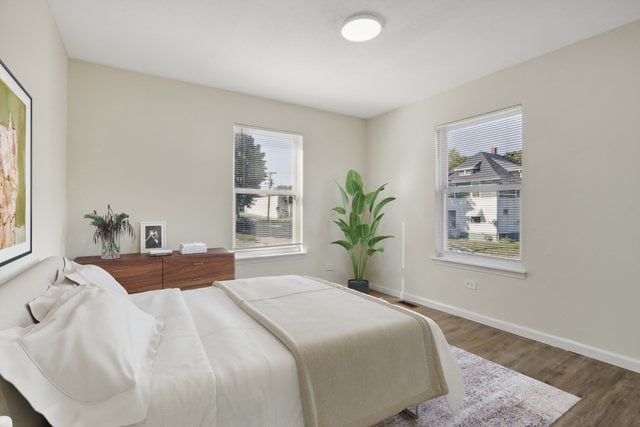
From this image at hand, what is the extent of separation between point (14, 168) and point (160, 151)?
186cm

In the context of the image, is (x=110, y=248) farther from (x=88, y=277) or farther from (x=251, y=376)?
(x=251, y=376)

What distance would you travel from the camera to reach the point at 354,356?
1.43m

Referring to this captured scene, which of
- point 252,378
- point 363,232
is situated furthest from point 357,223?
point 252,378

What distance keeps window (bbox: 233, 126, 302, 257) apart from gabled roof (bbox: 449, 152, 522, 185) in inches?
77.7

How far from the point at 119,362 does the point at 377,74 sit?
3.15 metres

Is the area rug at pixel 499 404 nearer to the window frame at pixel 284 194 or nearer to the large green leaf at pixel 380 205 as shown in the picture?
the large green leaf at pixel 380 205

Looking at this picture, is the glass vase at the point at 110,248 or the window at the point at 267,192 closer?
the glass vase at the point at 110,248

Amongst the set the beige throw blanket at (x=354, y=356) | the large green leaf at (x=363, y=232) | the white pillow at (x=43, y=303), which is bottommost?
the beige throw blanket at (x=354, y=356)

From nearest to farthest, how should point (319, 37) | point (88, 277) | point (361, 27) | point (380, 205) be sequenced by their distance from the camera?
point (88, 277), point (361, 27), point (319, 37), point (380, 205)

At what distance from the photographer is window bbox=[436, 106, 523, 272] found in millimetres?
3139

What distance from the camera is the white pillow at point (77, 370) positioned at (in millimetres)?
Result: 871

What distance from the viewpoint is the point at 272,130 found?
3992 mm

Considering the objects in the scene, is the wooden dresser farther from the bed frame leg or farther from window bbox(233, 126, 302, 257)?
the bed frame leg

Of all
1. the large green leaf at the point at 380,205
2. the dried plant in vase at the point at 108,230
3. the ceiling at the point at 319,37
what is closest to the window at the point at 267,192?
the ceiling at the point at 319,37
